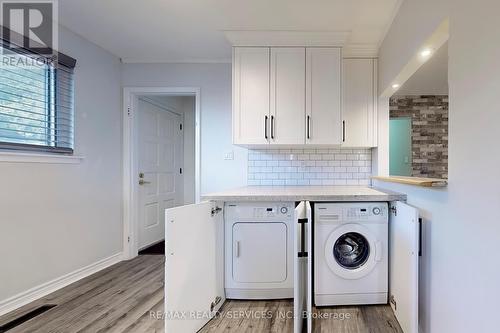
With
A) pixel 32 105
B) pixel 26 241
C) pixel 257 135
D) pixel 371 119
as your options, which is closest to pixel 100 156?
pixel 32 105

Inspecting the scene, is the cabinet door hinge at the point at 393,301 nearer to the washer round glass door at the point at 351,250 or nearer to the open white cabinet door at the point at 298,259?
the washer round glass door at the point at 351,250

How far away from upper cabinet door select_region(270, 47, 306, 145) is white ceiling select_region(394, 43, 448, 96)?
1.01 m

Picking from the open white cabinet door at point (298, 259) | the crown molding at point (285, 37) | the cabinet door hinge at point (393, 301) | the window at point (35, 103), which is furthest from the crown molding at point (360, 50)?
the window at point (35, 103)

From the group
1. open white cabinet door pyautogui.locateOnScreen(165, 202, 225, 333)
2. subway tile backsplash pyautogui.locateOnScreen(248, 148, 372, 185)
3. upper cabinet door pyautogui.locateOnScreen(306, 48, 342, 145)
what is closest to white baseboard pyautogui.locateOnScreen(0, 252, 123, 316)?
open white cabinet door pyautogui.locateOnScreen(165, 202, 225, 333)

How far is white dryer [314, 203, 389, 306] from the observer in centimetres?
212

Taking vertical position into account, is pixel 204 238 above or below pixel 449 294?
above

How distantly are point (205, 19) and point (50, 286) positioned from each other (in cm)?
273

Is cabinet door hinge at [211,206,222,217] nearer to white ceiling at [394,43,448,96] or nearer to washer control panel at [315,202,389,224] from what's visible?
washer control panel at [315,202,389,224]

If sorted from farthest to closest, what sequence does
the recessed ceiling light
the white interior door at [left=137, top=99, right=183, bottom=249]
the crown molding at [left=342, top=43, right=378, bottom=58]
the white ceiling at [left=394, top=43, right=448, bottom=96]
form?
the white interior door at [left=137, top=99, right=183, bottom=249] < the crown molding at [left=342, top=43, right=378, bottom=58] < the white ceiling at [left=394, top=43, right=448, bottom=96] < the recessed ceiling light

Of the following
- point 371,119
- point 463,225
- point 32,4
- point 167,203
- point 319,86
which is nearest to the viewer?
point 463,225

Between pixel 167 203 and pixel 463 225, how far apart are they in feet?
12.2

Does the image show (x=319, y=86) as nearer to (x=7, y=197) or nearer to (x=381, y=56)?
(x=381, y=56)

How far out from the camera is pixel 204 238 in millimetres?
1914

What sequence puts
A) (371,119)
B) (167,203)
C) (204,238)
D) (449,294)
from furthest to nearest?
(167,203)
(371,119)
(204,238)
(449,294)
